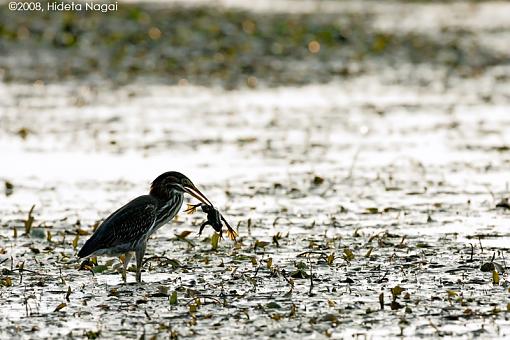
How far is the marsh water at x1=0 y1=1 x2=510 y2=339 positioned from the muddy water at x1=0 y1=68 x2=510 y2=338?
0.09 feet

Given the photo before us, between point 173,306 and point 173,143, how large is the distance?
25.9ft

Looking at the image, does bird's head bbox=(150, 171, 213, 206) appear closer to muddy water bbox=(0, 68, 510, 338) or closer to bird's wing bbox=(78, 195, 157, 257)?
bird's wing bbox=(78, 195, 157, 257)

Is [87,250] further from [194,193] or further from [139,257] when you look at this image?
[194,193]

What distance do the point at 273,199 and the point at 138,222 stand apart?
3583 millimetres

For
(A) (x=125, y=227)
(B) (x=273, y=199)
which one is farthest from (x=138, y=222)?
(B) (x=273, y=199)

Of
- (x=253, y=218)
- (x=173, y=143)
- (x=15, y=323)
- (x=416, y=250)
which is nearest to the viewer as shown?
(x=15, y=323)

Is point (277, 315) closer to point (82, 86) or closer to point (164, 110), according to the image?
point (164, 110)

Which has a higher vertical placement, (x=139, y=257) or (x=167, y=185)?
(x=167, y=185)

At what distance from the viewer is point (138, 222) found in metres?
9.79

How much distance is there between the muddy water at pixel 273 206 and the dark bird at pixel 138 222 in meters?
0.30

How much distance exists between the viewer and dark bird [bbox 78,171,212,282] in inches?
379

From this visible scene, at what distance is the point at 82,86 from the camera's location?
2217 centimetres

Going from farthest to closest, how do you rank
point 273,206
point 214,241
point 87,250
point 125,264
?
point 273,206
point 214,241
point 125,264
point 87,250

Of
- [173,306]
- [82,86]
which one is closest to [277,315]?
[173,306]
